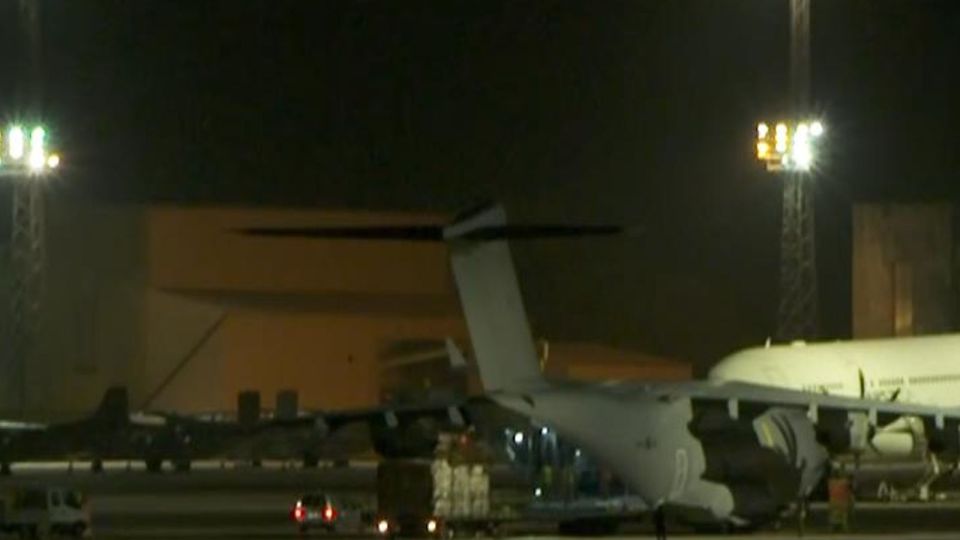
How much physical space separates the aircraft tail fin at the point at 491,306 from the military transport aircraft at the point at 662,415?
0.02 metres

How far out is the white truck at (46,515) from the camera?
55125 millimetres

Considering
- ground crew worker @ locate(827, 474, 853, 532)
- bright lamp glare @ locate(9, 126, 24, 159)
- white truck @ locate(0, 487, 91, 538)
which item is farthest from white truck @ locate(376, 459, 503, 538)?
bright lamp glare @ locate(9, 126, 24, 159)

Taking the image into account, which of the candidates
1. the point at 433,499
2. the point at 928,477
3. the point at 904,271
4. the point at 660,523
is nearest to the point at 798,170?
the point at 928,477

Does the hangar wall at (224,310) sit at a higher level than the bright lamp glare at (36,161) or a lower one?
lower

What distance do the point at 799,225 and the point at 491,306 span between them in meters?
29.6

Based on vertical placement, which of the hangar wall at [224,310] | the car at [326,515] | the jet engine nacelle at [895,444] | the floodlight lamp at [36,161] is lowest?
the car at [326,515]

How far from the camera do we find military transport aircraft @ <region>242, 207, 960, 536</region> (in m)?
53.8

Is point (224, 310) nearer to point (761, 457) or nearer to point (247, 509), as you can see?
A: point (247, 509)

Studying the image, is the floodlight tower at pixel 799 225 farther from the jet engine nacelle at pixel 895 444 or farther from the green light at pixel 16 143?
the green light at pixel 16 143

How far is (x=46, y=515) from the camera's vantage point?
55.3 m

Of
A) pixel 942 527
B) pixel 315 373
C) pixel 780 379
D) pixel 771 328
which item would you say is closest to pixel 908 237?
pixel 771 328

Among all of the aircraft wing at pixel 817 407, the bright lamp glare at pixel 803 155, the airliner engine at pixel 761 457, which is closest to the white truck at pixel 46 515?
the aircraft wing at pixel 817 407

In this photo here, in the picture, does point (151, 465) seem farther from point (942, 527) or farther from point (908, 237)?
point (942, 527)

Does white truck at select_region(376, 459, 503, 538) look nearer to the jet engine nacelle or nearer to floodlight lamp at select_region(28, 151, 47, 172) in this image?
the jet engine nacelle
